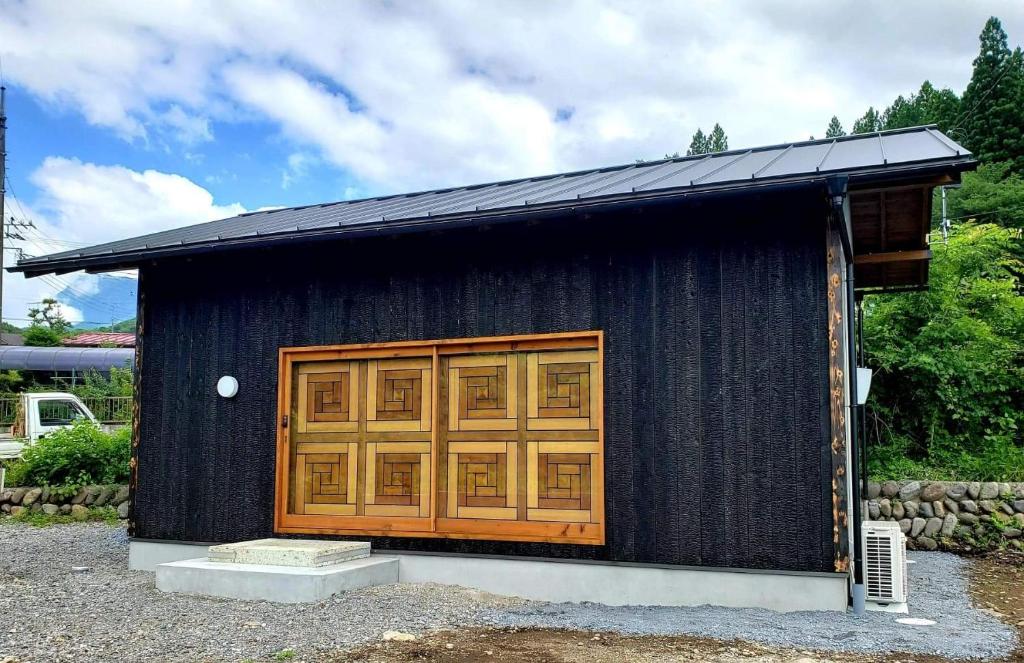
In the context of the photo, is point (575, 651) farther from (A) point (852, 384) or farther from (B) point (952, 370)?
(B) point (952, 370)

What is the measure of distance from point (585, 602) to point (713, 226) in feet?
8.63

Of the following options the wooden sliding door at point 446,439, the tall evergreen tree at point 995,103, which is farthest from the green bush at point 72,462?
the tall evergreen tree at point 995,103

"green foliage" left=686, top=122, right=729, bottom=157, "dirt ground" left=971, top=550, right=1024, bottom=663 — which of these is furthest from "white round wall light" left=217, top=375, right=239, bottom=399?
"green foliage" left=686, top=122, right=729, bottom=157

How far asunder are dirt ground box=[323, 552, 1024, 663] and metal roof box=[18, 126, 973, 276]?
257cm

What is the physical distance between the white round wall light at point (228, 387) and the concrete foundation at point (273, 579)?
1327 millimetres

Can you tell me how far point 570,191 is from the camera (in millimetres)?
6398

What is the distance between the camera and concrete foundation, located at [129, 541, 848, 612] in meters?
5.17

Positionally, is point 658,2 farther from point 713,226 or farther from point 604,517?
point 604,517

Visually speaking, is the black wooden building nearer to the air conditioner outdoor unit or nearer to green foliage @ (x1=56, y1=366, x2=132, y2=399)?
the air conditioner outdoor unit

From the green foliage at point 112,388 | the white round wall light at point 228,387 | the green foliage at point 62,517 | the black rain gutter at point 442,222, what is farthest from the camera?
the green foliage at point 112,388

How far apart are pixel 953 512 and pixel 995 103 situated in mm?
17730

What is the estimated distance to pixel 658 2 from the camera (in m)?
15.6

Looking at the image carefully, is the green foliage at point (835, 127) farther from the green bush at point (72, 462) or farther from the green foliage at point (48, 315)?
the green foliage at point (48, 315)

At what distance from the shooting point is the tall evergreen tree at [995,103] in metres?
21.8
